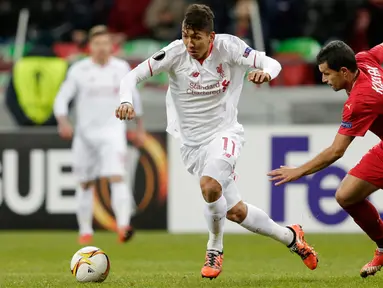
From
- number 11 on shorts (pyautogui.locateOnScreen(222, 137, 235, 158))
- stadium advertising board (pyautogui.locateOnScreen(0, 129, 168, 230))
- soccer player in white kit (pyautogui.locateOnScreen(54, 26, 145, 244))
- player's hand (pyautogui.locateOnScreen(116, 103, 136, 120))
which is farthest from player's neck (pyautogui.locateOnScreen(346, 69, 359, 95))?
stadium advertising board (pyautogui.locateOnScreen(0, 129, 168, 230))

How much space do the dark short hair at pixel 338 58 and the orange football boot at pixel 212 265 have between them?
1733 mm

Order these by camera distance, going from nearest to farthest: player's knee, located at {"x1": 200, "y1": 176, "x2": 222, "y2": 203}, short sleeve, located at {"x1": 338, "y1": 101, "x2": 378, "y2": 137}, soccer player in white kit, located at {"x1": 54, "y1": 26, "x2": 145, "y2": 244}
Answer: short sleeve, located at {"x1": 338, "y1": 101, "x2": 378, "y2": 137}, player's knee, located at {"x1": 200, "y1": 176, "x2": 222, "y2": 203}, soccer player in white kit, located at {"x1": 54, "y1": 26, "x2": 145, "y2": 244}

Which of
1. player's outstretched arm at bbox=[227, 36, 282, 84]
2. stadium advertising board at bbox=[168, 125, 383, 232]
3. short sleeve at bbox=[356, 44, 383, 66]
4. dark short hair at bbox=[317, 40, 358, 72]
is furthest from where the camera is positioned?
stadium advertising board at bbox=[168, 125, 383, 232]

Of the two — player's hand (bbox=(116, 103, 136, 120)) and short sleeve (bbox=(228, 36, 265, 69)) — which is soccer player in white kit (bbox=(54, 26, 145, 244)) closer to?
short sleeve (bbox=(228, 36, 265, 69))

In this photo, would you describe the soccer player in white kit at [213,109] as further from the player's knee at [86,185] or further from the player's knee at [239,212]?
the player's knee at [86,185]

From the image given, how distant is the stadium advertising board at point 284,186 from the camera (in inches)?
548

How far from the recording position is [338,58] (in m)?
7.92

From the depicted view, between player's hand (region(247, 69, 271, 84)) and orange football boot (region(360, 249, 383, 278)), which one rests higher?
player's hand (region(247, 69, 271, 84))

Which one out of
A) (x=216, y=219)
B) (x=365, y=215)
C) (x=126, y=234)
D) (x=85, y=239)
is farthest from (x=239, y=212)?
(x=85, y=239)

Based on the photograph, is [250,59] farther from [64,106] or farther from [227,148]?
[64,106]

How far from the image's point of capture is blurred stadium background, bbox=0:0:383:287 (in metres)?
12.2


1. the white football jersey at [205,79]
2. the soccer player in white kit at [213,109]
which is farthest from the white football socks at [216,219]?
the white football jersey at [205,79]

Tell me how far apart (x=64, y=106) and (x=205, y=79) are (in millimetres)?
4885

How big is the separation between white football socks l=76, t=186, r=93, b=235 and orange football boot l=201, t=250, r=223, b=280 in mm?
5173
